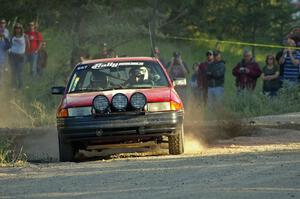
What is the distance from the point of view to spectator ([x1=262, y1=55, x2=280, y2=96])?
786 inches

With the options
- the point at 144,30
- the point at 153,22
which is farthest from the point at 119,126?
the point at 153,22

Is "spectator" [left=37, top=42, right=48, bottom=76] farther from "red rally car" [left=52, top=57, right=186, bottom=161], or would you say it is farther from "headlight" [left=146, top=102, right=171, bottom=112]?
"headlight" [left=146, top=102, right=171, bottom=112]

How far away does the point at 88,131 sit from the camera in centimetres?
1149

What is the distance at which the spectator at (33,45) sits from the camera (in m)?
24.0

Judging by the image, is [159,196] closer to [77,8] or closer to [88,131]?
[88,131]

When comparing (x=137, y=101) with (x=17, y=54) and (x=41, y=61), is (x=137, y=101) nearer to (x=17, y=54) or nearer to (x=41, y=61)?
(x=17, y=54)

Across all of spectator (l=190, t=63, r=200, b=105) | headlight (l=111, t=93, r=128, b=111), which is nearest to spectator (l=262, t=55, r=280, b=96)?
spectator (l=190, t=63, r=200, b=105)

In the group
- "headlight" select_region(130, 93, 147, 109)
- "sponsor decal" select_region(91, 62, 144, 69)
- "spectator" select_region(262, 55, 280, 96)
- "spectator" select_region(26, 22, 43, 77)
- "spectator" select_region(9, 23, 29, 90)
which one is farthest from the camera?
"spectator" select_region(26, 22, 43, 77)

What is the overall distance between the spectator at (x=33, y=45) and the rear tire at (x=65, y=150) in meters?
12.2

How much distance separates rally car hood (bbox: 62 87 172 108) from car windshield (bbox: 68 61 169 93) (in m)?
0.37

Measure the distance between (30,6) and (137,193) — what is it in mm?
17375

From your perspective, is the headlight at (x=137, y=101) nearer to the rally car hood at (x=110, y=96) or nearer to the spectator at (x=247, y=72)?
the rally car hood at (x=110, y=96)

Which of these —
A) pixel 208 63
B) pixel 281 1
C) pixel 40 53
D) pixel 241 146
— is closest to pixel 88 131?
pixel 241 146

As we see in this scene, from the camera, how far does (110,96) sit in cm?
1176
